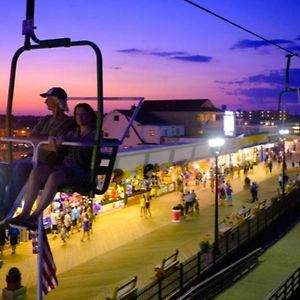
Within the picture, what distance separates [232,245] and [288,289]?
4.46 metres

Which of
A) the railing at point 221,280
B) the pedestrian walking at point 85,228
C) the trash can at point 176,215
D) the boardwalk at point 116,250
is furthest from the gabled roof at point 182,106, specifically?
the railing at point 221,280

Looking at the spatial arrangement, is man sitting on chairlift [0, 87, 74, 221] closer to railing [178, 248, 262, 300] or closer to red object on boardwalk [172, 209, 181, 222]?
railing [178, 248, 262, 300]

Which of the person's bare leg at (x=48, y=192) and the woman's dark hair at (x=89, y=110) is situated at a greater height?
the woman's dark hair at (x=89, y=110)

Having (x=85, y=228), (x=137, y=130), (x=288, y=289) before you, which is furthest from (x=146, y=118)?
(x=288, y=289)

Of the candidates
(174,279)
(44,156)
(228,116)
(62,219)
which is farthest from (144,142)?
(44,156)

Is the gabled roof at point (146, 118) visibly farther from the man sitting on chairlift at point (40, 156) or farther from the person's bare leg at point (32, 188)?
the person's bare leg at point (32, 188)

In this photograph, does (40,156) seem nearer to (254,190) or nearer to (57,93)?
(57,93)

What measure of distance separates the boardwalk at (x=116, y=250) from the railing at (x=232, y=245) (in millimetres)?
1002

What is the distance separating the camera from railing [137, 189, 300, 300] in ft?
44.9

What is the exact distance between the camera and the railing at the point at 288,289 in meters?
13.2

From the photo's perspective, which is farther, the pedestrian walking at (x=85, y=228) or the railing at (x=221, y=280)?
the pedestrian walking at (x=85, y=228)

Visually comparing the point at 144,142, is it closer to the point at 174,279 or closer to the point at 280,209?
the point at 280,209

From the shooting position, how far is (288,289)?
14758 mm

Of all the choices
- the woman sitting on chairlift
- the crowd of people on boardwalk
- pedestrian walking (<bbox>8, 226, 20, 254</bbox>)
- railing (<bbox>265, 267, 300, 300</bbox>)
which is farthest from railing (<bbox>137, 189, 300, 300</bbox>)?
the woman sitting on chairlift
